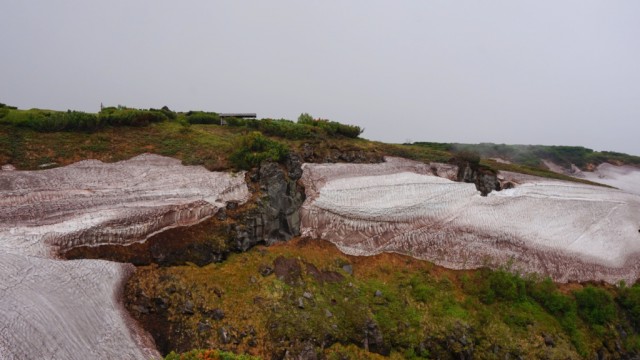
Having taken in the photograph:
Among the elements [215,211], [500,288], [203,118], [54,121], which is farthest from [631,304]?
[54,121]

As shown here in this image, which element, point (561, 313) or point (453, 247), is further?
point (453, 247)

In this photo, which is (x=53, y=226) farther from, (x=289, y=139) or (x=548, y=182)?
(x=548, y=182)

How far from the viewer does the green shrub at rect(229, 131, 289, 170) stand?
69.0 feet

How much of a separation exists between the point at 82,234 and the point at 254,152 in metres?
9.75

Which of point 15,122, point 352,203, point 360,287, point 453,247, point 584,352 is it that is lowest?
point 584,352

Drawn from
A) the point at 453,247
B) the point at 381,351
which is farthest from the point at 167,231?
the point at 453,247

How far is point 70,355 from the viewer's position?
1017cm

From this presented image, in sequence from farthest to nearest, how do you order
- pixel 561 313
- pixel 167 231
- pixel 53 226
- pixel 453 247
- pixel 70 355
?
pixel 453 247 < pixel 561 313 < pixel 167 231 < pixel 53 226 < pixel 70 355

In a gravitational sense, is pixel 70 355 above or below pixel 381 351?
above

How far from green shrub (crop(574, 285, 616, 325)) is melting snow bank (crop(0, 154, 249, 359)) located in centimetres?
1697

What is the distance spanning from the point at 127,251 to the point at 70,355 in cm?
489

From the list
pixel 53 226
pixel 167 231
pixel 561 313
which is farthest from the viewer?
pixel 561 313

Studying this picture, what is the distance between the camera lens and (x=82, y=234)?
1392 centimetres

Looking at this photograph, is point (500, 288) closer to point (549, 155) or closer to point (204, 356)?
point (204, 356)
